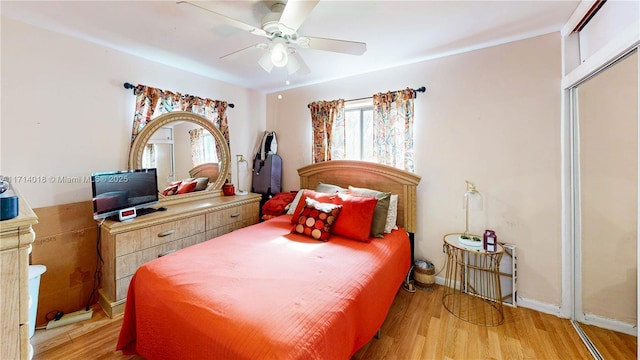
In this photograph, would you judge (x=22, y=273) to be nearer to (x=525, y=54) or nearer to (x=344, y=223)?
(x=344, y=223)

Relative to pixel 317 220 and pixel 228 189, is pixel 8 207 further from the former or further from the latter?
pixel 228 189

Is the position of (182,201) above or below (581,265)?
above

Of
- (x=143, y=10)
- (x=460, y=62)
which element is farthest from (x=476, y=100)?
(x=143, y=10)

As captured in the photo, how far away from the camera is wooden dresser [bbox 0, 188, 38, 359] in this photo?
2.42ft

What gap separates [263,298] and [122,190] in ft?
6.02

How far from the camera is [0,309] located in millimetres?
735

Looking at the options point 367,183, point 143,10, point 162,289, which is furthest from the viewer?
point 367,183

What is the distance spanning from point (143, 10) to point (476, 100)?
2856mm

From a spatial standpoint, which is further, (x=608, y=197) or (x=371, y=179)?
(x=371, y=179)

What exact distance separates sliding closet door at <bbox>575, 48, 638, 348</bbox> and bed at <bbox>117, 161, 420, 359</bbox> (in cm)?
140

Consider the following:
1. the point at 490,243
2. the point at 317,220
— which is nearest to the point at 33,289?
the point at 317,220

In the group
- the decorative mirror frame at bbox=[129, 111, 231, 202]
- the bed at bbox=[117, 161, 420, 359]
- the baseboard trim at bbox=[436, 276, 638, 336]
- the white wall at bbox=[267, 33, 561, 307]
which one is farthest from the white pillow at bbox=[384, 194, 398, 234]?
the decorative mirror frame at bbox=[129, 111, 231, 202]

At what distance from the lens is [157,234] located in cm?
234

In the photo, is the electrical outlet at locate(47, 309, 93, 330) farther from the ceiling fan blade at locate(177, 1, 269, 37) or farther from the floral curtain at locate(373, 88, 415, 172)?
the floral curtain at locate(373, 88, 415, 172)
